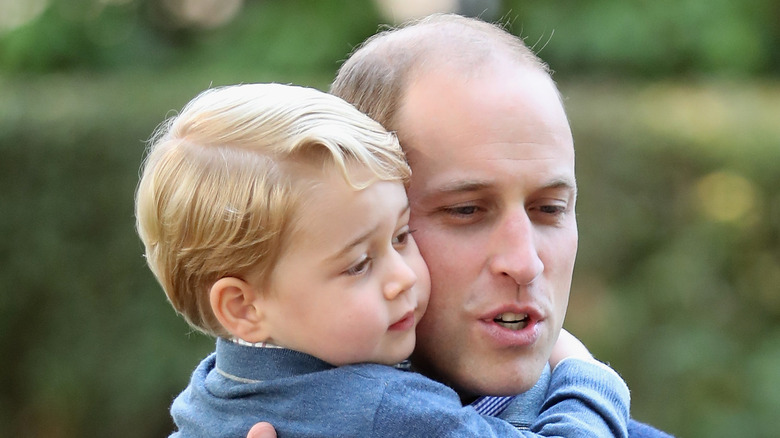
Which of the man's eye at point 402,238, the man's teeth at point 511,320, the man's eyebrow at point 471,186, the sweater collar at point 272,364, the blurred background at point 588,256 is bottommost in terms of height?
the blurred background at point 588,256

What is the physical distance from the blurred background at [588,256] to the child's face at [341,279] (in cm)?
268

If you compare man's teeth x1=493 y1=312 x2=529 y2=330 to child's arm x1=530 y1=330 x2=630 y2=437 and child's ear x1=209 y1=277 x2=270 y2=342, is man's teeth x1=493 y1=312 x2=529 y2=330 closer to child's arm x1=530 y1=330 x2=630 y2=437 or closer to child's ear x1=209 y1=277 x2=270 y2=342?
child's arm x1=530 y1=330 x2=630 y2=437

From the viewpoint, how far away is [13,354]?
6.86 m

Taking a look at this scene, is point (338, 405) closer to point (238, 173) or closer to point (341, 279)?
point (341, 279)

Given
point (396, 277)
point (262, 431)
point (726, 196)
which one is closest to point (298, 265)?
point (396, 277)

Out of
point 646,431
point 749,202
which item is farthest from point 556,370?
point 749,202

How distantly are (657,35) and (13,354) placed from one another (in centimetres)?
614

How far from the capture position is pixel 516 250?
7.73ft

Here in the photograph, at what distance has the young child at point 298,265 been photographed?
2.12 metres

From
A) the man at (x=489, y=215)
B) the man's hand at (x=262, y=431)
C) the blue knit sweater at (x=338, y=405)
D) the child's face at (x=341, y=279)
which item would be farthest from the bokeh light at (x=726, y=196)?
the man's hand at (x=262, y=431)

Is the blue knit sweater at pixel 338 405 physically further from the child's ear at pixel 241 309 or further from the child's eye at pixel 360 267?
the child's eye at pixel 360 267

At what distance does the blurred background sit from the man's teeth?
2463mm

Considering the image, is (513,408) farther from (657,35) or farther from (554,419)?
(657,35)

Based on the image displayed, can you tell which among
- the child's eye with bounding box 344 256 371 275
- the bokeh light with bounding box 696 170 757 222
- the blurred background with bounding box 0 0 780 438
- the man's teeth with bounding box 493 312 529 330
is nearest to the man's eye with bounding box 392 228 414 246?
the child's eye with bounding box 344 256 371 275
